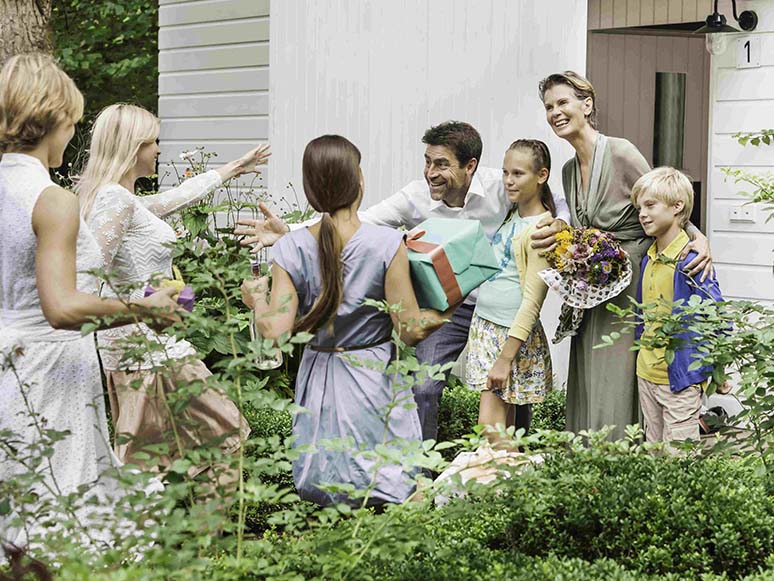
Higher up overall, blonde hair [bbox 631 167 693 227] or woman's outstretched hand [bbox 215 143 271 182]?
woman's outstretched hand [bbox 215 143 271 182]

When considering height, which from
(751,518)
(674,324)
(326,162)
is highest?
(326,162)

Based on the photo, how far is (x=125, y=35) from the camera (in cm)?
2198

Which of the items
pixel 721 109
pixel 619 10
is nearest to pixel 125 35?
pixel 619 10

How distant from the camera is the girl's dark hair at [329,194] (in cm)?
498

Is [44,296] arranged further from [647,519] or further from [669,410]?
[669,410]

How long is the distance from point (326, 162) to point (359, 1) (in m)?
5.61

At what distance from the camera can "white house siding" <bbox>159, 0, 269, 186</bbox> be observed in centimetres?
1138

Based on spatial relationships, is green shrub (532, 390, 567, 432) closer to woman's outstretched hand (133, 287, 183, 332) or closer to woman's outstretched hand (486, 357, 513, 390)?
woman's outstretched hand (486, 357, 513, 390)

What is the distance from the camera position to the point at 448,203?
6805mm

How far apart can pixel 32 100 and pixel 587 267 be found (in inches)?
118

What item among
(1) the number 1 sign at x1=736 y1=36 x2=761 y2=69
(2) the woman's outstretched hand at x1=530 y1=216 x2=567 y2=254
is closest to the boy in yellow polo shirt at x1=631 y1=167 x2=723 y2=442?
(2) the woman's outstretched hand at x1=530 y1=216 x2=567 y2=254

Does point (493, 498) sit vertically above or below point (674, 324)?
below

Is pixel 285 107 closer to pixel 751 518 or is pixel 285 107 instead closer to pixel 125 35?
pixel 751 518

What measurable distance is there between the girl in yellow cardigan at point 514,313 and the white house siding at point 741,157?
6.93 feet
